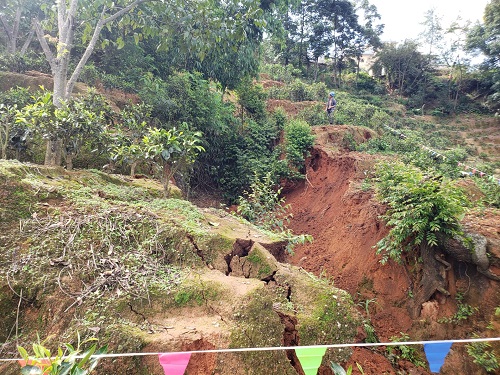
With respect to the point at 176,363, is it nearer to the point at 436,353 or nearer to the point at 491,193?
the point at 436,353

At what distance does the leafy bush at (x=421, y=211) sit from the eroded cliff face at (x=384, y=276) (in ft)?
1.26

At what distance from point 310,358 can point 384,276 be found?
3.83 meters

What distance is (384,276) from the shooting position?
17.2 feet

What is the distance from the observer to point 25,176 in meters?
3.50

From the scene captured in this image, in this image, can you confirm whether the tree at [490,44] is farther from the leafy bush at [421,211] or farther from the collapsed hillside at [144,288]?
the collapsed hillside at [144,288]

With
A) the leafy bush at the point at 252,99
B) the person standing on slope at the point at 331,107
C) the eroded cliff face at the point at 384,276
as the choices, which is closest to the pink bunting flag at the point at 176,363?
the eroded cliff face at the point at 384,276

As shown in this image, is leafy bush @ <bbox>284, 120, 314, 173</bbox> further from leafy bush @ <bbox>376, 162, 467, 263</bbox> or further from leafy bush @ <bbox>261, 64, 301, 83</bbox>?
leafy bush @ <bbox>261, 64, 301, 83</bbox>

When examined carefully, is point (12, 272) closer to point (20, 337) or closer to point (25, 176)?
point (20, 337)

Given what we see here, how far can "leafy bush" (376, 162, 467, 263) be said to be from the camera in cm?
414

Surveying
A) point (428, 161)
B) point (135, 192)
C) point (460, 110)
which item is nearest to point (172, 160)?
point (135, 192)

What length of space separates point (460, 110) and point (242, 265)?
90.4ft

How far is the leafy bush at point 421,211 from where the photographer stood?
163 inches

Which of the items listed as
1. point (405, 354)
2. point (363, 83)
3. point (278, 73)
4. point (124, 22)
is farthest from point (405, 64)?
point (405, 354)

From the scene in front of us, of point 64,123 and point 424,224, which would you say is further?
point 64,123
